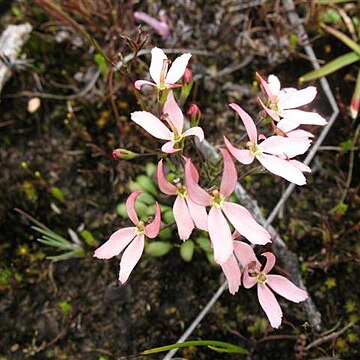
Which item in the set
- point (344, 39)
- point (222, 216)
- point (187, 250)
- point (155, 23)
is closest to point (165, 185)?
point (222, 216)

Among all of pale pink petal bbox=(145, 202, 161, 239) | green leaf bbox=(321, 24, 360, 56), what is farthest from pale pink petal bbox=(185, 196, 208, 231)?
green leaf bbox=(321, 24, 360, 56)

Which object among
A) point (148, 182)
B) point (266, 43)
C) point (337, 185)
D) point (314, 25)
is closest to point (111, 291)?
point (148, 182)

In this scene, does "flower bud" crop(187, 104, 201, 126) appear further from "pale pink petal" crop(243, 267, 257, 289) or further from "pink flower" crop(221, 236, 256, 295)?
"pale pink petal" crop(243, 267, 257, 289)

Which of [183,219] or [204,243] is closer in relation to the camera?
[183,219]

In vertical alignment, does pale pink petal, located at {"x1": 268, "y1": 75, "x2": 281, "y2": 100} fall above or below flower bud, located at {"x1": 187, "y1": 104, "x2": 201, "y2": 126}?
above

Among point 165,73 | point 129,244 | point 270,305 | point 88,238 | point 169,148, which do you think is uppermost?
point 165,73

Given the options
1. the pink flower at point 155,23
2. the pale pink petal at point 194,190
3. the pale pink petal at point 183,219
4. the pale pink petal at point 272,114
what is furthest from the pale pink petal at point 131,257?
the pink flower at point 155,23

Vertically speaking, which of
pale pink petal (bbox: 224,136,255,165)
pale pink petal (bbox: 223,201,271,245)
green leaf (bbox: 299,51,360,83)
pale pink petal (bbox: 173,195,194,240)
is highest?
pale pink petal (bbox: 224,136,255,165)

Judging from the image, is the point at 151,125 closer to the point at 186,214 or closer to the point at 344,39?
the point at 186,214
